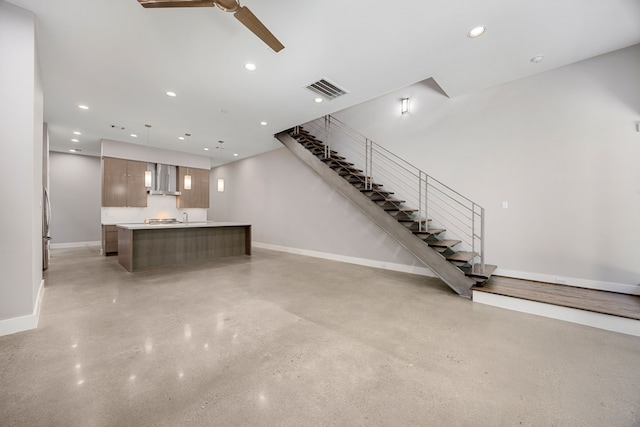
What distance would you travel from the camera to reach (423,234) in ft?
13.9

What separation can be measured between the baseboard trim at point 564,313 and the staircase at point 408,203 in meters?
0.28

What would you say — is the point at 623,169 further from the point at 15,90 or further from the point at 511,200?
the point at 15,90

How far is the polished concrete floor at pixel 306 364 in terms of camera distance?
1.53m

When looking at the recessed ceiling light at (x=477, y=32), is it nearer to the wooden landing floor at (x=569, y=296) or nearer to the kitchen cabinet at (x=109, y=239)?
the wooden landing floor at (x=569, y=296)

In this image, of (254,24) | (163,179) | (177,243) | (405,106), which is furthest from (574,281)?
(163,179)

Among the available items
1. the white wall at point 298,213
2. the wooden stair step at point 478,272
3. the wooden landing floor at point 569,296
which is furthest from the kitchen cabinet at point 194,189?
the wooden landing floor at point 569,296

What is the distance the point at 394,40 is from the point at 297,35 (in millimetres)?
1211

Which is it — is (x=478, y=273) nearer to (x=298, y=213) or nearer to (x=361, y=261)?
(x=361, y=261)

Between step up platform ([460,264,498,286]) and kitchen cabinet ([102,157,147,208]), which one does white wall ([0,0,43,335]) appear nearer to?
kitchen cabinet ([102,157,147,208])

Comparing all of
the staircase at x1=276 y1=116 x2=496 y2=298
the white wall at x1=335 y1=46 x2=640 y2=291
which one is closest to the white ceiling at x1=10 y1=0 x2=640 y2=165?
the white wall at x1=335 y1=46 x2=640 y2=291

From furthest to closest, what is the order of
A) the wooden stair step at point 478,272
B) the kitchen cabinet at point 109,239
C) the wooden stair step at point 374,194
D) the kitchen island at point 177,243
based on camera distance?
the kitchen cabinet at point 109,239, the kitchen island at point 177,243, the wooden stair step at point 374,194, the wooden stair step at point 478,272

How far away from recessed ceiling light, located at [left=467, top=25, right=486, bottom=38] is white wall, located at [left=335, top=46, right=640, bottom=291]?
1.82 metres

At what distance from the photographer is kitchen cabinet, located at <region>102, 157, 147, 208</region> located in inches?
275

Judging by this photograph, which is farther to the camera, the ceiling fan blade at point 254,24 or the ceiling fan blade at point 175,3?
the ceiling fan blade at point 254,24
